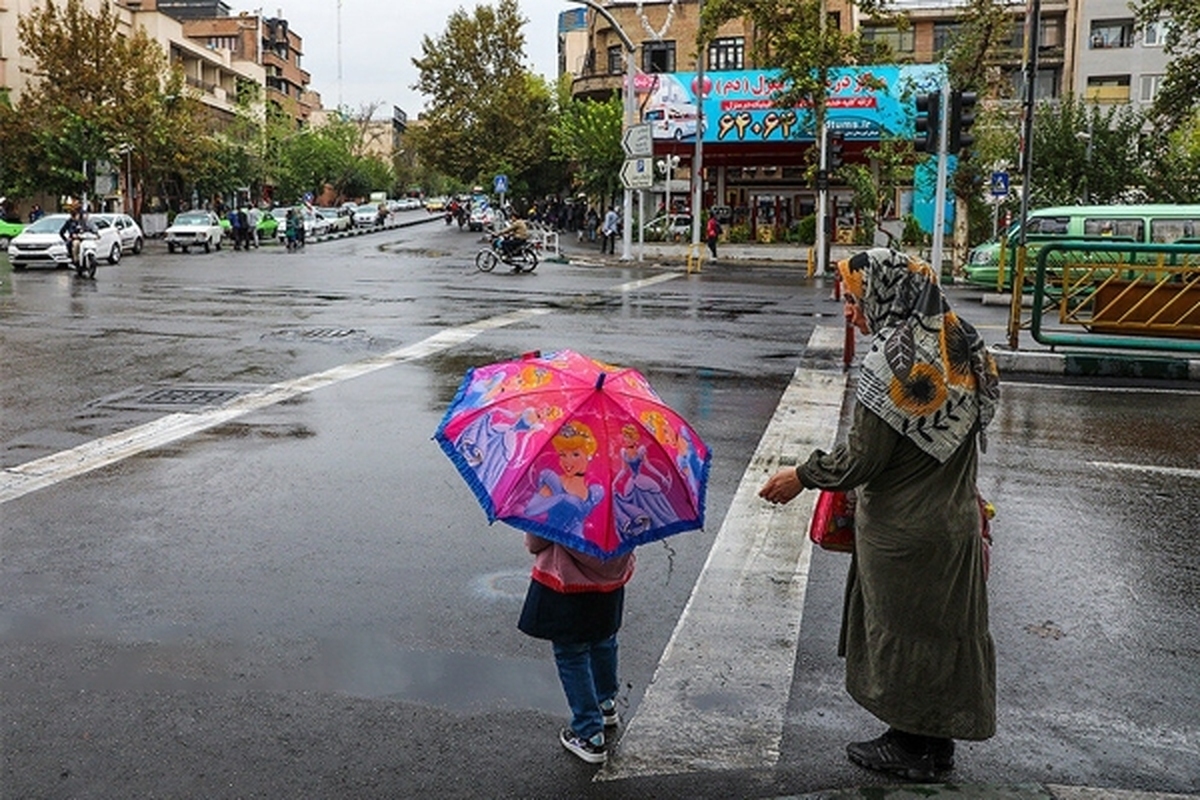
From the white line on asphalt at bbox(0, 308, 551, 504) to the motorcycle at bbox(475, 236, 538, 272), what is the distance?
15.1 meters

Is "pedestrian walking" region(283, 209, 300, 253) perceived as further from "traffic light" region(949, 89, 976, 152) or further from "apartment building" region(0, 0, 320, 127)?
"traffic light" region(949, 89, 976, 152)

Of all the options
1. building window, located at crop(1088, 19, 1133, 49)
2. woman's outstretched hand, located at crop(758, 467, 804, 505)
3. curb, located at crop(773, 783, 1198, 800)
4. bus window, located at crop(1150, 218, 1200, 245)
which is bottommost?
curb, located at crop(773, 783, 1198, 800)

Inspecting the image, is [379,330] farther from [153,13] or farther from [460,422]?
[153,13]

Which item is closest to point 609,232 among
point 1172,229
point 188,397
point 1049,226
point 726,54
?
point 726,54

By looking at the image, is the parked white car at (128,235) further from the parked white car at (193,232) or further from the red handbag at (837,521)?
the red handbag at (837,521)

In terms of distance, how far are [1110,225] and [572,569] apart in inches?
771

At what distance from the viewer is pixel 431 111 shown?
71375mm

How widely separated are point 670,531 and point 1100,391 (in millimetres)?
9273

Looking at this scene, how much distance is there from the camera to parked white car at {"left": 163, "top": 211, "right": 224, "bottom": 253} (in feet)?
126

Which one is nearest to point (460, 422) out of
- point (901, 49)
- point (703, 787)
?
point (703, 787)

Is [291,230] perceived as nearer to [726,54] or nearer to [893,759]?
[726,54]

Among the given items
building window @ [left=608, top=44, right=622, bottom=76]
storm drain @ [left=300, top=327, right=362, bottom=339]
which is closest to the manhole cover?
storm drain @ [left=300, top=327, right=362, bottom=339]

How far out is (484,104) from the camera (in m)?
69.8

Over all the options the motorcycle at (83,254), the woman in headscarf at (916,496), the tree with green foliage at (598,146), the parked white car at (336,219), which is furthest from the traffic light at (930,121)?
the parked white car at (336,219)
